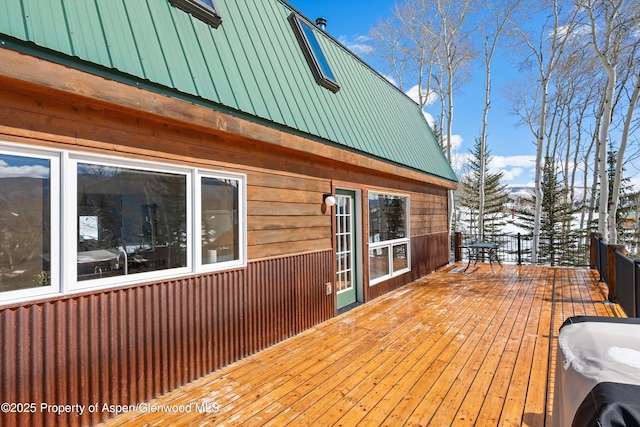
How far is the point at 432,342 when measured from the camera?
3.90 metres

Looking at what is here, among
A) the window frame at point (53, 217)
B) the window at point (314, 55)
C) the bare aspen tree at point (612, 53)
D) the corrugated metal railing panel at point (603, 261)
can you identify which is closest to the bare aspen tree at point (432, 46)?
the bare aspen tree at point (612, 53)

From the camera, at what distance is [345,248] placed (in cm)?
540

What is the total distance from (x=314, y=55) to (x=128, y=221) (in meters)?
3.56

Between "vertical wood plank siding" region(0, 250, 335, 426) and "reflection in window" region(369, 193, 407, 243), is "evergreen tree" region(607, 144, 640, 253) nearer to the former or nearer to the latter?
"reflection in window" region(369, 193, 407, 243)

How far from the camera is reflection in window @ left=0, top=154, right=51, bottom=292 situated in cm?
206

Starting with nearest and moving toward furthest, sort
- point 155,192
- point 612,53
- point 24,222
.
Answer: point 24,222
point 155,192
point 612,53

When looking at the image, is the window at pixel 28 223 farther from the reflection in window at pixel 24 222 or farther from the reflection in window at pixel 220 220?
the reflection in window at pixel 220 220

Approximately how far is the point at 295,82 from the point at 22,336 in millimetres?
3647

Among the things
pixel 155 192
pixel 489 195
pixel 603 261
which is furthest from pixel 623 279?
pixel 489 195

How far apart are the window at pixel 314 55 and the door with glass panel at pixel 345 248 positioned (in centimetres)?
161

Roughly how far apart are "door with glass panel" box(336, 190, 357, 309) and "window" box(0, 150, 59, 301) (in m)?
3.61

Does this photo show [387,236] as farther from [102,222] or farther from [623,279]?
[102,222]

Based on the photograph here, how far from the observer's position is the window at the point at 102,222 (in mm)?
2109

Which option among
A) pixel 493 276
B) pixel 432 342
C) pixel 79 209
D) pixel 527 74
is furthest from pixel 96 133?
pixel 527 74
